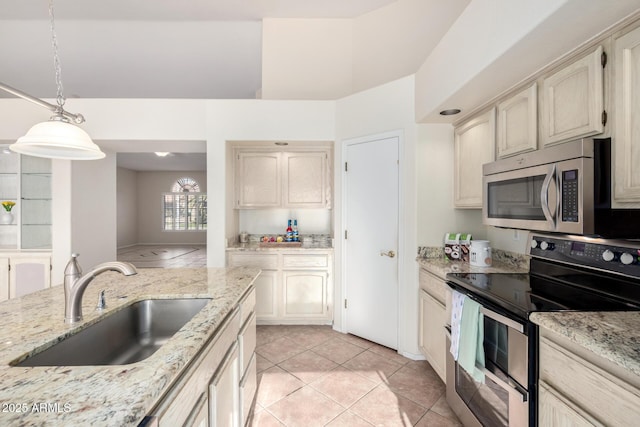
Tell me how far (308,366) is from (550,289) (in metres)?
1.88

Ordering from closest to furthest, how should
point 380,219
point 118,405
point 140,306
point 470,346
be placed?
point 118,405, point 140,306, point 470,346, point 380,219

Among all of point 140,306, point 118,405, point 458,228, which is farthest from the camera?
point 458,228

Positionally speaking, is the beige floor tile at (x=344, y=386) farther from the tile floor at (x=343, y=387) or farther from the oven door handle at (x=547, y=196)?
the oven door handle at (x=547, y=196)

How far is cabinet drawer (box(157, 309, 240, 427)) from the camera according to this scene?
75 centimetres

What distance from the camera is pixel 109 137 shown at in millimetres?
3211

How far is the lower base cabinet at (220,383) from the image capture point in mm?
797

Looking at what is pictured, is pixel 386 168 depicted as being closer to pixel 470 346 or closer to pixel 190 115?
pixel 470 346

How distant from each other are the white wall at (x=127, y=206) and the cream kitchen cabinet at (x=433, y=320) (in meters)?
10.0

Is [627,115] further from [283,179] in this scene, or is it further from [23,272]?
[23,272]

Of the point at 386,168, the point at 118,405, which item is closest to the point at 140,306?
the point at 118,405

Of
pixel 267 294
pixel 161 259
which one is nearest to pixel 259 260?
pixel 267 294

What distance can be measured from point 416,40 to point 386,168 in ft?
5.08

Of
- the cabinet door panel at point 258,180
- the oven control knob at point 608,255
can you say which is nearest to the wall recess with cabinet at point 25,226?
the cabinet door panel at point 258,180

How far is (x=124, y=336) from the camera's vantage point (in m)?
1.29
